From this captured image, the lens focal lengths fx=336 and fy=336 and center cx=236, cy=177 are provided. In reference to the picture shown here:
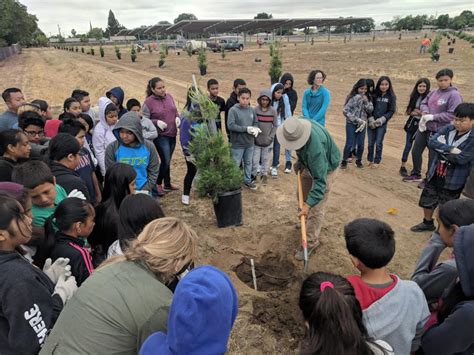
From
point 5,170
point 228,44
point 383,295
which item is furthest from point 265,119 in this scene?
point 228,44

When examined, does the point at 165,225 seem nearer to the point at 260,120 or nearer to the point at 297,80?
the point at 260,120

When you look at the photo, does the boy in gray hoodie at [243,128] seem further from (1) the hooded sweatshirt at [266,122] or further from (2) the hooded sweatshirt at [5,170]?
(2) the hooded sweatshirt at [5,170]

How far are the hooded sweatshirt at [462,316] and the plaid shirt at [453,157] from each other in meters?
2.81

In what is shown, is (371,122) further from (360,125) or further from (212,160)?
(212,160)

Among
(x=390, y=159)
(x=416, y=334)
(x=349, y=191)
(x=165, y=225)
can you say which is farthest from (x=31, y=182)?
(x=390, y=159)

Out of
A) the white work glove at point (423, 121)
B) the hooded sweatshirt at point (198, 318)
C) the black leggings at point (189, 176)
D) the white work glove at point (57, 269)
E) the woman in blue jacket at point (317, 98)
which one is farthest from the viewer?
the woman in blue jacket at point (317, 98)

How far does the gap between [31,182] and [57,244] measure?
64cm

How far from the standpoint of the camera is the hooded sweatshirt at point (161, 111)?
5449 millimetres

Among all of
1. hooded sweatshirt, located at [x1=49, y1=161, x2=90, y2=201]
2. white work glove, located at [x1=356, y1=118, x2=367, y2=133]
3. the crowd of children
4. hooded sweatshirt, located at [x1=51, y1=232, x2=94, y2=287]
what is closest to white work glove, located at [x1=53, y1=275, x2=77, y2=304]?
the crowd of children

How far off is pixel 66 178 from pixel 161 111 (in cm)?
257

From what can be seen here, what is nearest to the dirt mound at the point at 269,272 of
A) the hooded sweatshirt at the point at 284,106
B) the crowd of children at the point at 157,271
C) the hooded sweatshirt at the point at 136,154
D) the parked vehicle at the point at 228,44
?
the crowd of children at the point at 157,271

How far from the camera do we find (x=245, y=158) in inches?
230

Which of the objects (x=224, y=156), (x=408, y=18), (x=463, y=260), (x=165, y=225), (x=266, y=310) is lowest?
(x=266, y=310)

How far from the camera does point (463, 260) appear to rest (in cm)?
161
